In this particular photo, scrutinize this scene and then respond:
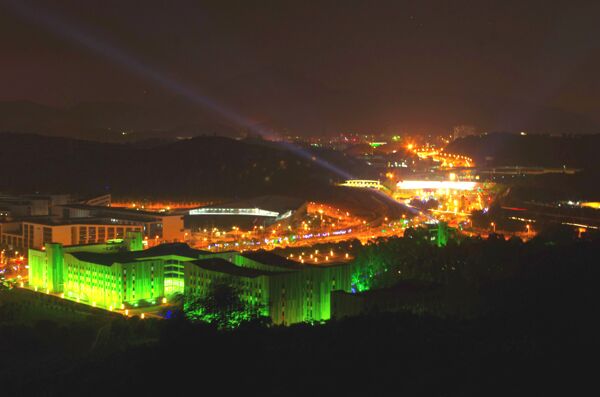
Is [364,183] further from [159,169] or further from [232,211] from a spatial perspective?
[232,211]

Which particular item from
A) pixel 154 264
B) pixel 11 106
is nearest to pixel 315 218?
pixel 154 264

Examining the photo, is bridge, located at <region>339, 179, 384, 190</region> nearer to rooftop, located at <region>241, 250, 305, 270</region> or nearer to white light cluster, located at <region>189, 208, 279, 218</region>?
white light cluster, located at <region>189, 208, 279, 218</region>

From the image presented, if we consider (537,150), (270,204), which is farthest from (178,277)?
(537,150)

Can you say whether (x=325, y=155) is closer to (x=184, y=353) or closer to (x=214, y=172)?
(x=214, y=172)

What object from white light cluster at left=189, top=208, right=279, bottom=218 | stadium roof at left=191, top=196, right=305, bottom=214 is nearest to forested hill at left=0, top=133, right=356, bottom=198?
stadium roof at left=191, top=196, right=305, bottom=214

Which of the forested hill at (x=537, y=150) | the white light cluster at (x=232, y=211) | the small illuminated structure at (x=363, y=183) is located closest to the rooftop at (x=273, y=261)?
the white light cluster at (x=232, y=211)

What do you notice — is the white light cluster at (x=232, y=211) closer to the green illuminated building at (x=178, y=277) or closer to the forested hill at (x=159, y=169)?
the forested hill at (x=159, y=169)
